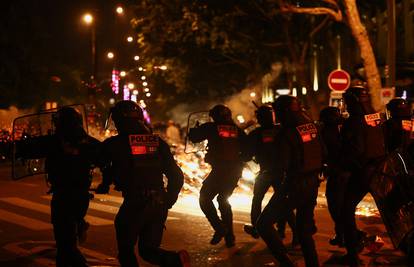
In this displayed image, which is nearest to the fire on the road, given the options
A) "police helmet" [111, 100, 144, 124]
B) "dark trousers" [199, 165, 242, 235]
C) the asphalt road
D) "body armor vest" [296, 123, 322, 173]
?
the asphalt road

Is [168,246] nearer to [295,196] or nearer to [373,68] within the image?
[295,196]

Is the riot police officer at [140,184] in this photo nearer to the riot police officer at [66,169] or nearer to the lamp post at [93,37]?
the riot police officer at [66,169]

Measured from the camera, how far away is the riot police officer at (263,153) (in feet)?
26.6

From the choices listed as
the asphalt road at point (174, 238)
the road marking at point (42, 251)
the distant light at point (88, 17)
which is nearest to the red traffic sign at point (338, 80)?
the asphalt road at point (174, 238)

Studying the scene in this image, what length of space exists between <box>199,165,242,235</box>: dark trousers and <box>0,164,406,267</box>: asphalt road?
31 centimetres

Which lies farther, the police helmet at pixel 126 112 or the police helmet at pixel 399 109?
the police helmet at pixel 399 109

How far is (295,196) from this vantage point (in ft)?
21.5

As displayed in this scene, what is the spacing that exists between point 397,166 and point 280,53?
29385 mm

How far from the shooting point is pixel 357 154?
6.95 metres

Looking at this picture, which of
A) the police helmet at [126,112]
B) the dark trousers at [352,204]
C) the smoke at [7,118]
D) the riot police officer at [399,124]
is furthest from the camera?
the smoke at [7,118]

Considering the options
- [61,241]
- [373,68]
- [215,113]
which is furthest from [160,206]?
[373,68]

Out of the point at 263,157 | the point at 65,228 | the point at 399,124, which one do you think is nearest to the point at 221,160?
the point at 263,157

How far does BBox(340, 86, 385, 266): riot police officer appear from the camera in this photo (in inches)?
Answer: 274

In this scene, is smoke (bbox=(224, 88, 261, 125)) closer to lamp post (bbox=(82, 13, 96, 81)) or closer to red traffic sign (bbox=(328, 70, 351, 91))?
lamp post (bbox=(82, 13, 96, 81))
